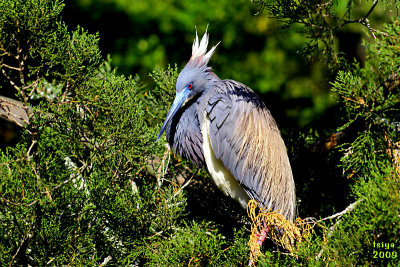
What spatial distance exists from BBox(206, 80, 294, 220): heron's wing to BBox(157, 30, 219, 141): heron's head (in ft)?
0.55

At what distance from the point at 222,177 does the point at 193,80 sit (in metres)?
0.55

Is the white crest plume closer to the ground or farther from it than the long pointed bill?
farther from it

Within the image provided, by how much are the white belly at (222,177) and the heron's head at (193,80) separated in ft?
0.64

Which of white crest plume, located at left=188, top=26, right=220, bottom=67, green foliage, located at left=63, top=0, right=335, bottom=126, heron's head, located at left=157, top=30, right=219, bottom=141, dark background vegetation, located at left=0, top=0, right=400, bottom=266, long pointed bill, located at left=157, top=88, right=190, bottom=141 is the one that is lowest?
dark background vegetation, located at left=0, top=0, right=400, bottom=266

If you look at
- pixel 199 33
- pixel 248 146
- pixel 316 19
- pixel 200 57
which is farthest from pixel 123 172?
pixel 199 33

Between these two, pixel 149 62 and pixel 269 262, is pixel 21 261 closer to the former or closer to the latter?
pixel 269 262

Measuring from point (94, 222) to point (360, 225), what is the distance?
1.11m

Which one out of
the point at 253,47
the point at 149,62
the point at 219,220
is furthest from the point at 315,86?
the point at 219,220

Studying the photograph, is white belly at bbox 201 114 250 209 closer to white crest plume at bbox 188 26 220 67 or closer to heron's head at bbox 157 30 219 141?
heron's head at bbox 157 30 219 141

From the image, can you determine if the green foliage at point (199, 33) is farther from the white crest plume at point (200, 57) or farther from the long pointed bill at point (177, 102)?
the long pointed bill at point (177, 102)

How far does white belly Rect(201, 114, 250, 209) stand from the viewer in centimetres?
239

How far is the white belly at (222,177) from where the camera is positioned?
2.39 metres

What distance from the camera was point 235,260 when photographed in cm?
174

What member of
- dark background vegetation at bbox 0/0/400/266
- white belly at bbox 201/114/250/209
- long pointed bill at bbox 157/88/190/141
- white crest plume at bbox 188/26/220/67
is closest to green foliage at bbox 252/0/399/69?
dark background vegetation at bbox 0/0/400/266
